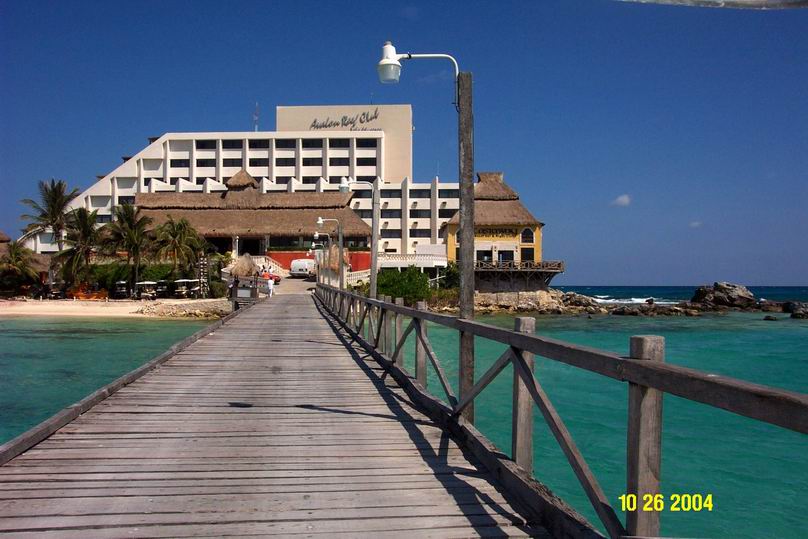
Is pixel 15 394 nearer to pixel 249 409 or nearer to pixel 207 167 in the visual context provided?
pixel 249 409

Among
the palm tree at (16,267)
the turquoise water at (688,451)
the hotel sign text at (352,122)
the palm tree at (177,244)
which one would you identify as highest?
the hotel sign text at (352,122)

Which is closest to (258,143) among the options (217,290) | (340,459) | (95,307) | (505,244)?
(217,290)

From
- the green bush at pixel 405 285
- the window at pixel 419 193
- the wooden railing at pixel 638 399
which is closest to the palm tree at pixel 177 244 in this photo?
the green bush at pixel 405 285

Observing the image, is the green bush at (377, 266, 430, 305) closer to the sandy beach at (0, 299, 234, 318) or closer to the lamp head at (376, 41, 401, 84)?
the sandy beach at (0, 299, 234, 318)

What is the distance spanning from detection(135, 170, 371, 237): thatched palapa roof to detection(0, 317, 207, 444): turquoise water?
965 inches

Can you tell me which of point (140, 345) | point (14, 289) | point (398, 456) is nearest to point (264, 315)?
point (140, 345)

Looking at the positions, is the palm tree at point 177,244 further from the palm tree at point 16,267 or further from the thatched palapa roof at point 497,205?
the thatched palapa roof at point 497,205

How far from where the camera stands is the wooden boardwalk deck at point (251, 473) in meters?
3.83

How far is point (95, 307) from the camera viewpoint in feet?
153

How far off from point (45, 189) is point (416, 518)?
62907 mm

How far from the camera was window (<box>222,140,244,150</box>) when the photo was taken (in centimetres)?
8175

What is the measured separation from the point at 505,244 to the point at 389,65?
5618cm

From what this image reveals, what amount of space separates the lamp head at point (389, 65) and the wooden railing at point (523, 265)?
5134 centimetres

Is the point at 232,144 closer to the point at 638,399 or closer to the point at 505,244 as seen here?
the point at 505,244
